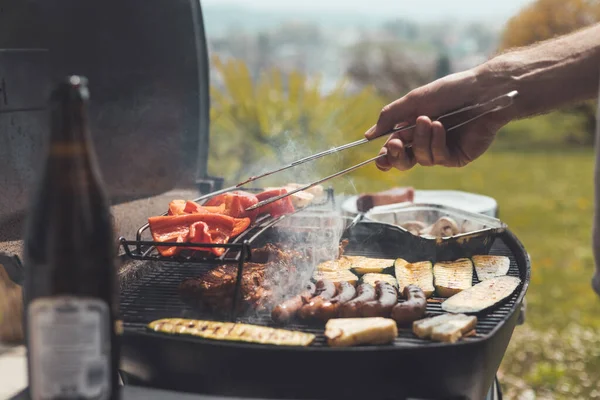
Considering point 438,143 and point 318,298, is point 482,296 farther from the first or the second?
point 438,143

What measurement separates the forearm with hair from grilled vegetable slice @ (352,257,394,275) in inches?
34.2

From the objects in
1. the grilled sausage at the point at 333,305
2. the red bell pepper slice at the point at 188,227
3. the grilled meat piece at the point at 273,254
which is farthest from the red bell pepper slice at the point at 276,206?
the grilled sausage at the point at 333,305

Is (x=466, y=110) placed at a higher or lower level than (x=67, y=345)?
higher

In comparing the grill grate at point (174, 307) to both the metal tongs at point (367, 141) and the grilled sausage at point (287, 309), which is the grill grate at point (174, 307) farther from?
the metal tongs at point (367, 141)

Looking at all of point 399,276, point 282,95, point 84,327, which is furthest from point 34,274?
point 282,95

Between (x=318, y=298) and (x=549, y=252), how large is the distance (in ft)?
23.2

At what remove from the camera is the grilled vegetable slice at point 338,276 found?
250 centimetres

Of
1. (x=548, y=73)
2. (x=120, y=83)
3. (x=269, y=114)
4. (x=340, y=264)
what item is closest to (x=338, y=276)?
(x=340, y=264)

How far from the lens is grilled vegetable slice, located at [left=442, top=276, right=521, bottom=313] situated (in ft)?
7.07

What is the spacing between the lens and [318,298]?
217 centimetres

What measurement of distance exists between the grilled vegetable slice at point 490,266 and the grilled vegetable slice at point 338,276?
52cm

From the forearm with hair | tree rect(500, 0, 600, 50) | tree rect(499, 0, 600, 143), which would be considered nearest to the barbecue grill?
the forearm with hair

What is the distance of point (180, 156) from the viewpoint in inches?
141

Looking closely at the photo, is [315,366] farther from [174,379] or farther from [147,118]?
[147,118]
